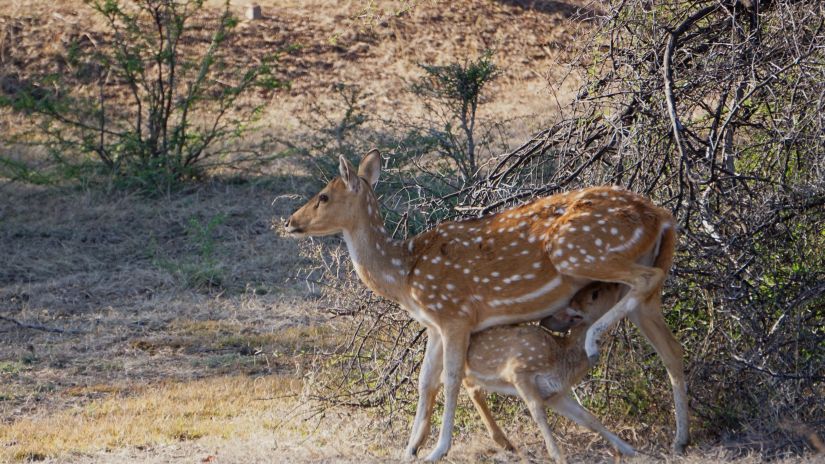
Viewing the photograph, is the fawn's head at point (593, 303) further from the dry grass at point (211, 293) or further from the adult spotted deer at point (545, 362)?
the dry grass at point (211, 293)

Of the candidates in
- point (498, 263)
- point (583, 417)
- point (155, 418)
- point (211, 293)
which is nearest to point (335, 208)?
point (498, 263)

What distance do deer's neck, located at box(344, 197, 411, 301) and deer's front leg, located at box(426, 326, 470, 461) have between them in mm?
458

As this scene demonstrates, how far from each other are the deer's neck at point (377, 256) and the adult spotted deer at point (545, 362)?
1.98 feet

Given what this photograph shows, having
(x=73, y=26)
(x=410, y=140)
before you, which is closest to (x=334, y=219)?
(x=410, y=140)

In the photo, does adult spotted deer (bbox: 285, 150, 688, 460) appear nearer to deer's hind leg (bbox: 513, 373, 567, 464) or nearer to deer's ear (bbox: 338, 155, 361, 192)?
deer's ear (bbox: 338, 155, 361, 192)

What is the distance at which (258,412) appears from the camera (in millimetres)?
9320

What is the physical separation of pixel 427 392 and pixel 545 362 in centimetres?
86

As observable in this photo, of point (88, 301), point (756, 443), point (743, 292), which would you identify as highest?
point (743, 292)

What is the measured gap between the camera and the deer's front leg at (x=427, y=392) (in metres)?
7.61

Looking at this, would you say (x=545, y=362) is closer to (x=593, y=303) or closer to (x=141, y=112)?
(x=593, y=303)

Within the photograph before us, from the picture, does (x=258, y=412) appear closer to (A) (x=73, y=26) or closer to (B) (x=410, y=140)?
(B) (x=410, y=140)

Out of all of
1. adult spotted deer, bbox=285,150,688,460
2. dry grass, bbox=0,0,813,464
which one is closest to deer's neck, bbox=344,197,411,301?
adult spotted deer, bbox=285,150,688,460

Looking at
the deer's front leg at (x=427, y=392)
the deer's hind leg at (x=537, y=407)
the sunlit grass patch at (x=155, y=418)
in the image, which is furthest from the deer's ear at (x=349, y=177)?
the sunlit grass patch at (x=155, y=418)

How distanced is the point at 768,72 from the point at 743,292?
1.46 meters
